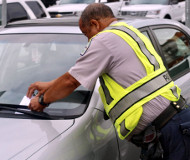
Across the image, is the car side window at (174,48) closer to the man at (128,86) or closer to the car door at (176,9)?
the man at (128,86)

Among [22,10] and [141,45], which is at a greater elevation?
[141,45]

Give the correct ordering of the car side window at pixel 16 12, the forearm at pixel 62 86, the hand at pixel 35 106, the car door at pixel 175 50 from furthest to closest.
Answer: the car side window at pixel 16 12, the car door at pixel 175 50, the hand at pixel 35 106, the forearm at pixel 62 86

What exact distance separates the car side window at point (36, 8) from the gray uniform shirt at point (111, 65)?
27.3 feet

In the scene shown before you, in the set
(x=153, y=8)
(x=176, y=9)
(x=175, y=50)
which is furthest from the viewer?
(x=176, y=9)

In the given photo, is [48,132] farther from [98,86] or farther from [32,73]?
[32,73]

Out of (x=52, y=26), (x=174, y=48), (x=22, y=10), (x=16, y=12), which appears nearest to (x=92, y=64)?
(x=52, y=26)

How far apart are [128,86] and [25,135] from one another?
684mm

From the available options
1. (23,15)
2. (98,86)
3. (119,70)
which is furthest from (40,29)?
(23,15)

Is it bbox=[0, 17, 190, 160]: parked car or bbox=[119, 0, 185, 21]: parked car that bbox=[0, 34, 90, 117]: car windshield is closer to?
bbox=[0, 17, 190, 160]: parked car

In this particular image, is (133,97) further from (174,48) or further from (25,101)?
(174,48)

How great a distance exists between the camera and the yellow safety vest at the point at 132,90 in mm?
2320

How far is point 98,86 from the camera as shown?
8.93 feet

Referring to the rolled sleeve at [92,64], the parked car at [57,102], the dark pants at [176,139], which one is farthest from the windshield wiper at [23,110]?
the dark pants at [176,139]

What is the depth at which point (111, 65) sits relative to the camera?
91.5 inches
